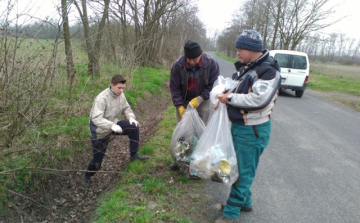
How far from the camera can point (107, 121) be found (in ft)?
11.0

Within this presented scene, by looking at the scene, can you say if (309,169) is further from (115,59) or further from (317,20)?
(317,20)

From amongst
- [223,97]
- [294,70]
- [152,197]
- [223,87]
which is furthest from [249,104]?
[294,70]

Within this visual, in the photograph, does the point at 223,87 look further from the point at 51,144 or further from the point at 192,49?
the point at 51,144

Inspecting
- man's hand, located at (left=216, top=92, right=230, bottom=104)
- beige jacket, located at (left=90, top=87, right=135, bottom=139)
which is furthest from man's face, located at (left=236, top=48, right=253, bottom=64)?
beige jacket, located at (left=90, top=87, right=135, bottom=139)

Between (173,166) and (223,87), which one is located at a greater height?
(223,87)

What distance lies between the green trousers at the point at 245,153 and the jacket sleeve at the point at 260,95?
0.79ft

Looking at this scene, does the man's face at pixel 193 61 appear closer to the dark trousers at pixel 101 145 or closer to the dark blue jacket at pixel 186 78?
the dark blue jacket at pixel 186 78

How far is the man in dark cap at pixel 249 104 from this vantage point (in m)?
2.32

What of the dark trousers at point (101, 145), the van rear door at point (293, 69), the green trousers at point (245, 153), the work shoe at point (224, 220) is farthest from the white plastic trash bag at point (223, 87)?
the van rear door at point (293, 69)

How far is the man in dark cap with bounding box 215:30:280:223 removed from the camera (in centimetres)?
232

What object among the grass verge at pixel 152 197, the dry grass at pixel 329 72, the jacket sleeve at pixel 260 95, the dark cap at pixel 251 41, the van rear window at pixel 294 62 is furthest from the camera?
the dry grass at pixel 329 72

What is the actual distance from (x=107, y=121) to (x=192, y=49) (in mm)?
1436

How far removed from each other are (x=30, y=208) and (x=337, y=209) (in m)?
3.69

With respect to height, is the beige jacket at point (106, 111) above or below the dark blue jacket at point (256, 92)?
below
